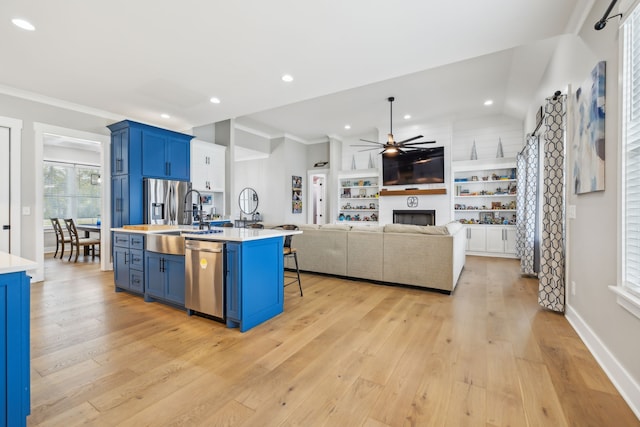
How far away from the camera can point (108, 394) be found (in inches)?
69.2

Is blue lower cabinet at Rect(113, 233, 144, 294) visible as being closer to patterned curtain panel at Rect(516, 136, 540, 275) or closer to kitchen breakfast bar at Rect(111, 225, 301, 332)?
kitchen breakfast bar at Rect(111, 225, 301, 332)

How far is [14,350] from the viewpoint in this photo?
1351 millimetres

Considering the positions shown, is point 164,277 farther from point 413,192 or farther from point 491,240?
point 491,240

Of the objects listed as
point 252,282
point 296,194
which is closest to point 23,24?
point 252,282

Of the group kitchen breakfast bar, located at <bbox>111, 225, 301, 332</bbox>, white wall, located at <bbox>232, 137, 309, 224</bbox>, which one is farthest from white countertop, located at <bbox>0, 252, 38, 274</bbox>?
white wall, located at <bbox>232, 137, 309, 224</bbox>

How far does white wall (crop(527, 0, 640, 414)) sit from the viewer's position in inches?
71.3

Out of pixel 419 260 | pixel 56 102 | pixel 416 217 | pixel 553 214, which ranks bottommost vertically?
pixel 419 260

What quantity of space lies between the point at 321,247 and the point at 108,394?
3.19 m

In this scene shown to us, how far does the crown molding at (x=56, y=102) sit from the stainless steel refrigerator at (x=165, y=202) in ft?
4.57

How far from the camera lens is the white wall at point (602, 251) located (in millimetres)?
1811

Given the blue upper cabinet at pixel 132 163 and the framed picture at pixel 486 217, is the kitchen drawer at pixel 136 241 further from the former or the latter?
the framed picture at pixel 486 217

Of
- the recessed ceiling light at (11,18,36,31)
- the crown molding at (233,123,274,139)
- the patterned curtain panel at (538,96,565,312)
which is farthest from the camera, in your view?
the crown molding at (233,123,274,139)

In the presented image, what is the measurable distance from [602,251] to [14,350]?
362 centimetres

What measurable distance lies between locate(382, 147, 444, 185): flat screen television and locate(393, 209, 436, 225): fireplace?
2.39 feet
